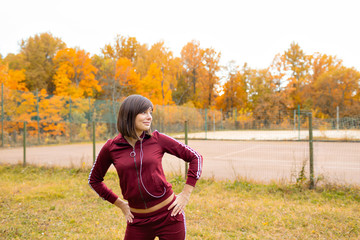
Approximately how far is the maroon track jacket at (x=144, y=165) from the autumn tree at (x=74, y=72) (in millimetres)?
28746

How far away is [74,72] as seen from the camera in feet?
101

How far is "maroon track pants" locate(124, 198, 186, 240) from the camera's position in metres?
2.01

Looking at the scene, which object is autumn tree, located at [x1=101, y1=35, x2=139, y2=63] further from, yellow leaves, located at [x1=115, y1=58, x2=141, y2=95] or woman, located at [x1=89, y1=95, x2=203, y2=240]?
woman, located at [x1=89, y1=95, x2=203, y2=240]

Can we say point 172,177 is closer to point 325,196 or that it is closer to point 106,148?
point 325,196

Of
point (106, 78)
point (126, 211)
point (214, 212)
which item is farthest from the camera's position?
point (106, 78)

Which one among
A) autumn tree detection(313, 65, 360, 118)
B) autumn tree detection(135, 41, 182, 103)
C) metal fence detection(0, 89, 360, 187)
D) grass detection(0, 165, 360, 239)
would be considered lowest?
grass detection(0, 165, 360, 239)

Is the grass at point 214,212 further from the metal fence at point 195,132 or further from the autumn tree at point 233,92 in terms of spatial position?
the autumn tree at point 233,92

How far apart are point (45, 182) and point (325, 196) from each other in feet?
20.8

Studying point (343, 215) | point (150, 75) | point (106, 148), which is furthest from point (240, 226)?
point (150, 75)

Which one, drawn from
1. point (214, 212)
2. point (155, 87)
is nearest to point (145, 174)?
point (214, 212)

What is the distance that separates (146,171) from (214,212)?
130 inches

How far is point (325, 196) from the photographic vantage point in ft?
19.0

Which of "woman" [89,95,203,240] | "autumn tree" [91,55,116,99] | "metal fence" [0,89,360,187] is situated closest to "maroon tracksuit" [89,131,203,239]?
"woman" [89,95,203,240]

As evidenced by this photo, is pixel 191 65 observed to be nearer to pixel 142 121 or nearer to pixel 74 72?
pixel 74 72
